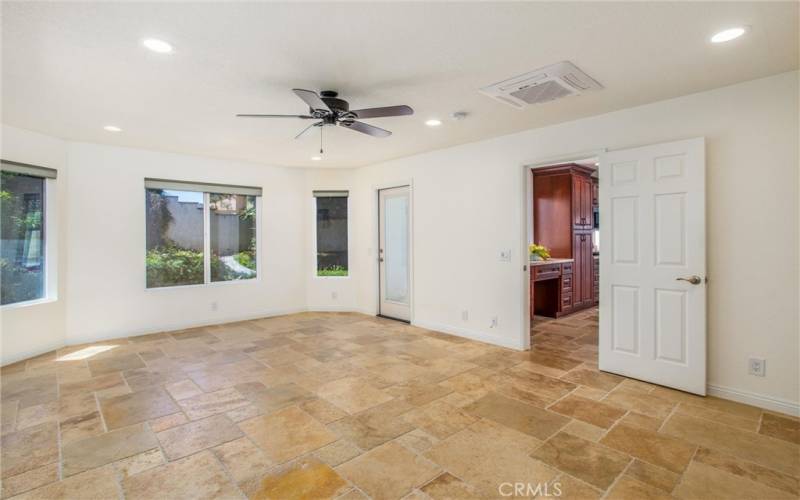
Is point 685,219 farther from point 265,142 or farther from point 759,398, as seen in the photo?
point 265,142

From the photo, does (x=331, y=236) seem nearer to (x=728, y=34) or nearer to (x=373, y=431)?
(x=373, y=431)

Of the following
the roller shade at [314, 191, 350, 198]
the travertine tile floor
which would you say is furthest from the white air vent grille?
the roller shade at [314, 191, 350, 198]

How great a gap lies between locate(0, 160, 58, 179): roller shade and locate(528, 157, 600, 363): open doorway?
595cm

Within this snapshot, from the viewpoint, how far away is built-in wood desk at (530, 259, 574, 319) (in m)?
5.97

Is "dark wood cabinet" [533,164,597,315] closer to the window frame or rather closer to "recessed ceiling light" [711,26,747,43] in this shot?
the window frame

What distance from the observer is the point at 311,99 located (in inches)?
105

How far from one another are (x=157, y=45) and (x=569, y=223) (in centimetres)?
588

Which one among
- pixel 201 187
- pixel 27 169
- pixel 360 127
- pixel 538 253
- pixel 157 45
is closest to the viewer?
pixel 157 45

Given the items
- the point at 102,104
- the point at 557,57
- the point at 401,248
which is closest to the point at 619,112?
the point at 557,57

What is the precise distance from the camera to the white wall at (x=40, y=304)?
408 centimetres

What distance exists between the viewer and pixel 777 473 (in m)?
2.15

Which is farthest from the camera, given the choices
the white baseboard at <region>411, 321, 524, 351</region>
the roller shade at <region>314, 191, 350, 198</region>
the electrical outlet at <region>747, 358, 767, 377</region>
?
the roller shade at <region>314, 191, 350, 198</region>

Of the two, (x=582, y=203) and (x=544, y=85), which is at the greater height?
(x=544, y=85)

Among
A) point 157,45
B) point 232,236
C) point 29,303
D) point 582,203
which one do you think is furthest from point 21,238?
point 582,203
